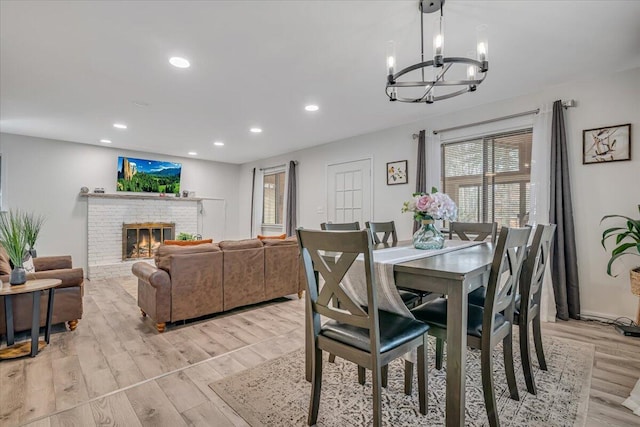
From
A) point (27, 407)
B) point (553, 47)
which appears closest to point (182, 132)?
point (27, 407)

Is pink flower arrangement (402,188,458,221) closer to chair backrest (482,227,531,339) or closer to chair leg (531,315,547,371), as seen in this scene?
chair backrest (482,227,531,339)

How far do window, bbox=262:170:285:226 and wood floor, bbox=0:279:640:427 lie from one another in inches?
151

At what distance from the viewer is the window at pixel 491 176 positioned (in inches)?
143

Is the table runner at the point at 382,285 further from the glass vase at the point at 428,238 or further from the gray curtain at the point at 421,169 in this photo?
the gray curtain at the point at 421,169

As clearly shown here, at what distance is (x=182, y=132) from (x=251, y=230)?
3.15m

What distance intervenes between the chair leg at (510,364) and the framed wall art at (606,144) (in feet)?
8.20

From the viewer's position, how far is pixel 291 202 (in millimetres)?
6469

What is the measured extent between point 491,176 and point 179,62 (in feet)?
12.1

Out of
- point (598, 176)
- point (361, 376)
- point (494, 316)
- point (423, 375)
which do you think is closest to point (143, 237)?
point (361, 376)

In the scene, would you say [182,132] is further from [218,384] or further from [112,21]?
[218,384]

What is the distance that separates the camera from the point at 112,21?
219cm

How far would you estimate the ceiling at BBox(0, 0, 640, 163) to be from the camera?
210cm

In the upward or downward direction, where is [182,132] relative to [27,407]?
upward

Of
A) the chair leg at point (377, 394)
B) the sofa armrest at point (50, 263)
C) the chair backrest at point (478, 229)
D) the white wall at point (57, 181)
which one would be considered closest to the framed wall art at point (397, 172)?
the chair backrest at point (478, 229)
